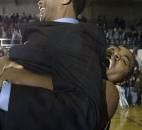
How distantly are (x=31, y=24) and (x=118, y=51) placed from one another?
0.54 meters

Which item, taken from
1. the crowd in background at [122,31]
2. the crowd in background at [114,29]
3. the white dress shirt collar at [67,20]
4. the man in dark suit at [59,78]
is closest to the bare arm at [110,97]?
the man in dark suit at [59,78]

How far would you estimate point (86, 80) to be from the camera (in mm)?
880

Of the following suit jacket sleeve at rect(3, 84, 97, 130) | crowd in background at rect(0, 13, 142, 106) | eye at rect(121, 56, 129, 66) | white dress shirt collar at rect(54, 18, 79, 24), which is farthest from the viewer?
crowd in background at rect(0, 13, 142, 106)

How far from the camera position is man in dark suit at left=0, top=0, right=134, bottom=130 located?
0.81 m

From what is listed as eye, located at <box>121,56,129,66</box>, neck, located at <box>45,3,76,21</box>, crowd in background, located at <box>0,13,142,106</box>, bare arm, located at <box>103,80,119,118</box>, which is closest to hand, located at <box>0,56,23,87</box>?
neck, located at <box>45,3,76,21</box>

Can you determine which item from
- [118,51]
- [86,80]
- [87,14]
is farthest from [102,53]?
[87,14]

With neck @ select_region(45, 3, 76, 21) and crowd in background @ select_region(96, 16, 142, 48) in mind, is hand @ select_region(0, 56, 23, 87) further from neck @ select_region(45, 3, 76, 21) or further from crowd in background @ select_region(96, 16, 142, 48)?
crowd in background @ select_region(96, 16, 142, 48)

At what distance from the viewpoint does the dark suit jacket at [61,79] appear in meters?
0.81

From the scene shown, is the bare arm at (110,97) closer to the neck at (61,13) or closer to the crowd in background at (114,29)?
the neck at (61,13)

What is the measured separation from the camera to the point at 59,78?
885mm

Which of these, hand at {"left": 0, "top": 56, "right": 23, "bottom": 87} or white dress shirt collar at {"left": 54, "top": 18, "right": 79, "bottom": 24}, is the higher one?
white dress shirt collar at {"left": 54, "top": 18, "right": 79, "bottom": 24}

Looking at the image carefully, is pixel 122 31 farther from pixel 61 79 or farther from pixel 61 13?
pixel 61 79

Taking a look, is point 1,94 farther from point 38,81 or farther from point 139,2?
point 139,2

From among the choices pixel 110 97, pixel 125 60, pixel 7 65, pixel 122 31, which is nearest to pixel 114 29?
pixel 122 31
